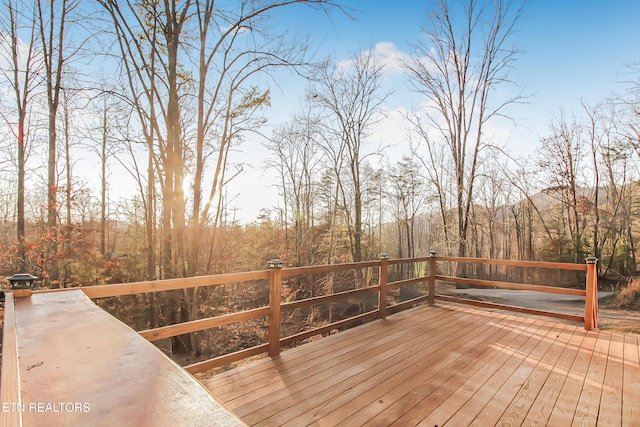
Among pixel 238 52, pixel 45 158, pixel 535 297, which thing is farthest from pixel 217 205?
pixel 535 297

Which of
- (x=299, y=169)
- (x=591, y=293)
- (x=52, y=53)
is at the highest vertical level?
(x=52, y=53)

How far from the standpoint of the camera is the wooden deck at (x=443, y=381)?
2.12 metres

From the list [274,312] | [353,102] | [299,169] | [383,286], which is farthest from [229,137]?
[299,169]

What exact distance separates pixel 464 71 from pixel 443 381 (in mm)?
8999

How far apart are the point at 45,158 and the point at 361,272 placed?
1107 cm

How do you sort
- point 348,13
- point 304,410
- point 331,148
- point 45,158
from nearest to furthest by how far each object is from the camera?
point 304,410, point 348,13, point 45,158, point 331,148

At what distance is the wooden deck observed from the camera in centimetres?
212

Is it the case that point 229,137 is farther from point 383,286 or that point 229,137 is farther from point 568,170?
point 568,170

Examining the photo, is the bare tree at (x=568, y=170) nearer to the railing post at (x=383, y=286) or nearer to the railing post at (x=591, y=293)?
the railing post at (x=591, y=293)

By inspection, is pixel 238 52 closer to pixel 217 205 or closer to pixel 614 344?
pixel 217 205

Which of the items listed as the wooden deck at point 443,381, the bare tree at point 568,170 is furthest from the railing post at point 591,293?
the bare tree at point 568,170

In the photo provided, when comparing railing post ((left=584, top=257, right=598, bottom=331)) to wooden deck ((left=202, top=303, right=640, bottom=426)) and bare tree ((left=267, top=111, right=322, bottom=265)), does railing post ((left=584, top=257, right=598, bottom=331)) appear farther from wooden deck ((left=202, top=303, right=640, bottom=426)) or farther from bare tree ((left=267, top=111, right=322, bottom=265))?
bare tree ((left=267, top=111, right=322, bottom=265))

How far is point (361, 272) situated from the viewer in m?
13.1

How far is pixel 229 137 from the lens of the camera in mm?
7641
